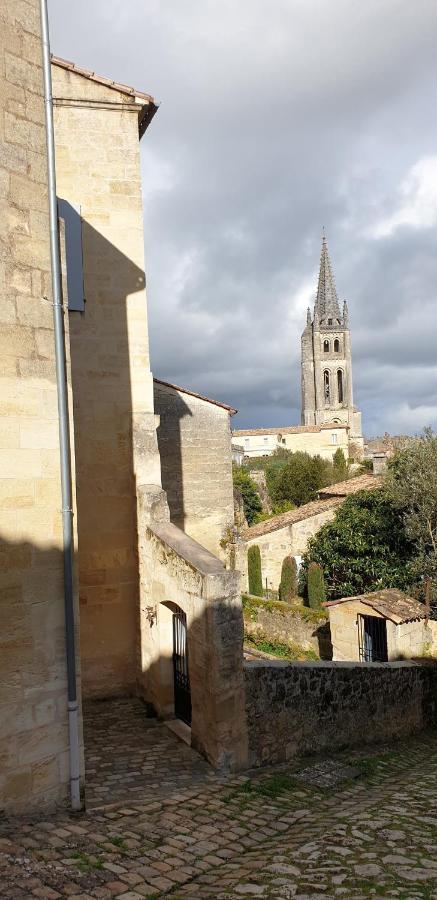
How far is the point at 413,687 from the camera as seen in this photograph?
10.6 meters

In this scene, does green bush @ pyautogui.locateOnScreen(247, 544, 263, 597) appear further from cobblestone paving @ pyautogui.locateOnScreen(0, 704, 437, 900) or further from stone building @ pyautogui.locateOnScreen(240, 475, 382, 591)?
cobblestone paving @ pyautogui.locateOnScreen(0, 704, 437, 900)

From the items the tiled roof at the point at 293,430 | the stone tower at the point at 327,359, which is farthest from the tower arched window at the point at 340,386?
the tiled roof at the point at 293,430

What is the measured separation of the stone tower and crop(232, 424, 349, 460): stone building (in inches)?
1037

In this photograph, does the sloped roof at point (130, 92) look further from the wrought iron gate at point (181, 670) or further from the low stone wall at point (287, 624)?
the low stone wall at point (287, 624)

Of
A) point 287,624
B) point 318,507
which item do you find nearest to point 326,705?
point 287,624

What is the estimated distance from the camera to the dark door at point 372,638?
46.4 ft

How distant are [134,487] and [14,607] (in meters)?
4.43

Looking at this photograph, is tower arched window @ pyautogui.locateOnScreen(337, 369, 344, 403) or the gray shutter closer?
the gray shutter

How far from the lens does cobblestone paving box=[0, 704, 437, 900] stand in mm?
4117

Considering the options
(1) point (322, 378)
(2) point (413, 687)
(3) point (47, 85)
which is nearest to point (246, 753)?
(2) point (413, 687)

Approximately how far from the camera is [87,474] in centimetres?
938

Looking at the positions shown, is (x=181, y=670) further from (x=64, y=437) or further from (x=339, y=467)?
(x=339, y=467)

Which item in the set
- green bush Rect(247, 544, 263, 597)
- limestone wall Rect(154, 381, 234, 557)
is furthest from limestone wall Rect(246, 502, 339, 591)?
limestone wall Rect(154, 381, 234, 557)

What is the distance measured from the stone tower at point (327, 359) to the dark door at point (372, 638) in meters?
79.3
